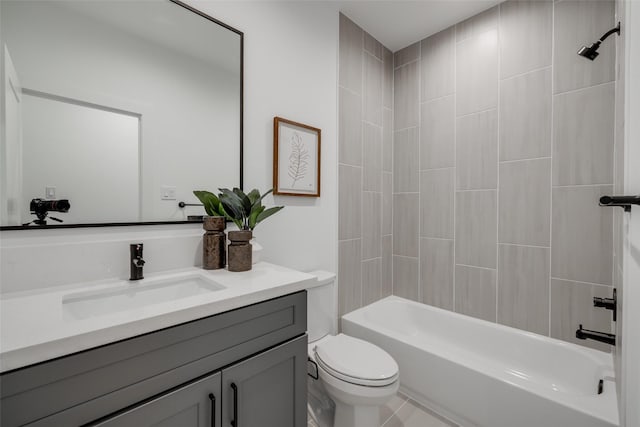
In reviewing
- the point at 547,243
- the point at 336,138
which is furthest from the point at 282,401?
the point at 547,243

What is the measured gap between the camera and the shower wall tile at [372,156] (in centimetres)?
223

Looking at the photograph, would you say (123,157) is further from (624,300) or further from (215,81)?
(624,300)

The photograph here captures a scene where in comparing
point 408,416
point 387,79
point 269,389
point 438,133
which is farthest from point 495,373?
point 387,79

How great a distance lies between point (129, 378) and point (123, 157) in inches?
32.5

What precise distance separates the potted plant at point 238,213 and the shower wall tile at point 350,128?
37.4 inches

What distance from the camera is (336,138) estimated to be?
1.99m

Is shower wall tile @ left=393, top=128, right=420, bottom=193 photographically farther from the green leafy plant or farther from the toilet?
the green leafy plant

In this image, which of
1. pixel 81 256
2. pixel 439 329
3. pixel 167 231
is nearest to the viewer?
pixel 81 256

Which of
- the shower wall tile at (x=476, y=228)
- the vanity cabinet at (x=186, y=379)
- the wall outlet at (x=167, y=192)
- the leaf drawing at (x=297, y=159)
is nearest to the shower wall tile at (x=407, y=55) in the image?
the shower wall tile at (x=476, y=228)

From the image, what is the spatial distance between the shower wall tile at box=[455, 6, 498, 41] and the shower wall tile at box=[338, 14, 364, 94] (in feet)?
2.44

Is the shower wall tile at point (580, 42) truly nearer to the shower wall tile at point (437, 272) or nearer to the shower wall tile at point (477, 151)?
the shower wall tile at point (477, 151)

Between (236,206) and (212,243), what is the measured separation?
192mm

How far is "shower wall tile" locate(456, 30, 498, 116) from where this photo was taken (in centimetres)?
195

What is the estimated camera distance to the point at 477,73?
2.02 metres
